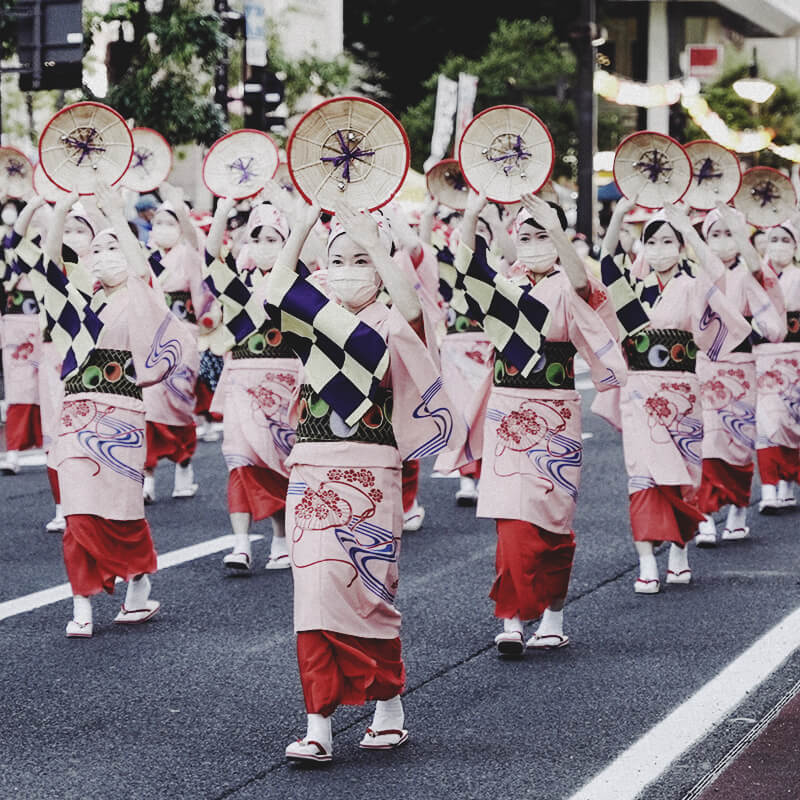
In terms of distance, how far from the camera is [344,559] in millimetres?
5070

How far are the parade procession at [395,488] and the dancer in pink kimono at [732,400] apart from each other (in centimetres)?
2

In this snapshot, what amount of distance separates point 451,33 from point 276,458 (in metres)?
30.6

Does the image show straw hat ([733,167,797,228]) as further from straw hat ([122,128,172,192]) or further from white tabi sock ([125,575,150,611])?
white tabi sock ([125,575,150,611])

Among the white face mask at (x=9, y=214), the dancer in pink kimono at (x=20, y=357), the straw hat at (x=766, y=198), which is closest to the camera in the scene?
the straw hat at (x=766, y=198)

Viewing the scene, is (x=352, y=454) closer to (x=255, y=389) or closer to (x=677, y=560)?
(x=677, y=560)

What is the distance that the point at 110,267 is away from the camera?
22.7ft

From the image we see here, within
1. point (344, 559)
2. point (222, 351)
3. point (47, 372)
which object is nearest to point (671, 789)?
point (344, 559)

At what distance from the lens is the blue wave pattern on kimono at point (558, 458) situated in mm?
6516

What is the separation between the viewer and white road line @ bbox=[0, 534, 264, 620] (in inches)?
291

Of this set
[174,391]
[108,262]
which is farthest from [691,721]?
[174,391]

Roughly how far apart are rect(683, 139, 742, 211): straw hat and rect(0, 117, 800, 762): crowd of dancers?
0.66 ft

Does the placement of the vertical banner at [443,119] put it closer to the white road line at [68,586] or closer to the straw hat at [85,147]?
the white road line at [68,586]

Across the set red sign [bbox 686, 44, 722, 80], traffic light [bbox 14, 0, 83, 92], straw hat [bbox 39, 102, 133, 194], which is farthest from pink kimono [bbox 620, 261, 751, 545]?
red sign [bbox 686, 44, 722, 80]

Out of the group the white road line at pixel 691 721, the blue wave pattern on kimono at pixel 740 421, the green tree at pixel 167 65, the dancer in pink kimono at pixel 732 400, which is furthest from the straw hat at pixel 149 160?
the green tree at pixel 167 65
